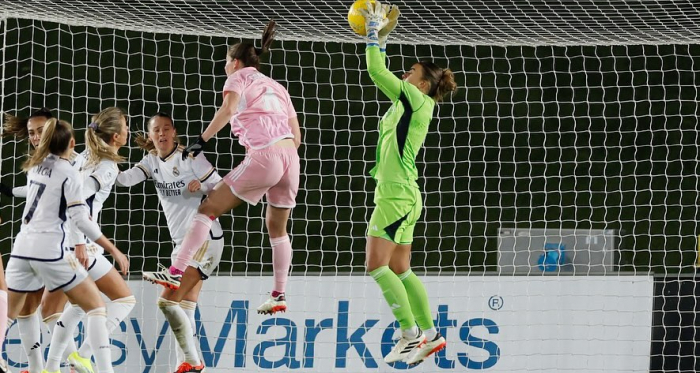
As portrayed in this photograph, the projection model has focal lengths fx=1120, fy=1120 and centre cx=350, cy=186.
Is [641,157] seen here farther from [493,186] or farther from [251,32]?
[251,32]

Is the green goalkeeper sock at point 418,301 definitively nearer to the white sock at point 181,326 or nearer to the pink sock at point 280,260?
the pink sock at point 280,260

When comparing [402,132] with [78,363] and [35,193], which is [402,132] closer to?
[35,193]

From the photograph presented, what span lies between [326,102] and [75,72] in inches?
125

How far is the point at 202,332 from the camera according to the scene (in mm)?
8859

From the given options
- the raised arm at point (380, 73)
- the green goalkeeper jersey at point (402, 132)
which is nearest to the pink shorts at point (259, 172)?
the green goalkeeper jersey at point (402, 132)

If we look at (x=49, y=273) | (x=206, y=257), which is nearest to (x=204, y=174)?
(x=206, y=257)

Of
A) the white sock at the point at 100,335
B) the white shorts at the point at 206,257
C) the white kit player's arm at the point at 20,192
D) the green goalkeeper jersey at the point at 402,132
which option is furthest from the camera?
the white shorts at the point at 206,257

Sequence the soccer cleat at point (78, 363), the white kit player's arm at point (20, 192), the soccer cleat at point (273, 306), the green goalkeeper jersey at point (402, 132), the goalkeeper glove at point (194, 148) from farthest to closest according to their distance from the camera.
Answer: the white kit player's arm at point (20, 192) < the soccer cleat at point (78, 363) < the soccer cleat at point (273, 306) < the green goalkeeper jersey at point (402, 132) < the goalkeeper glove at point (194, 148)

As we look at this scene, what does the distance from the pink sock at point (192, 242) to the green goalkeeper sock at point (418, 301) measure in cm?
126

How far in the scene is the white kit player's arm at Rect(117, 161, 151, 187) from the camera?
7.17 meters

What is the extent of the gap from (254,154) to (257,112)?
252 mm

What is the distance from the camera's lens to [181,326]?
6965 mm

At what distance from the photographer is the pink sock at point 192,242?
6355mm

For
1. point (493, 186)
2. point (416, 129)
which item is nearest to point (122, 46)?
point (493, 186)
